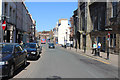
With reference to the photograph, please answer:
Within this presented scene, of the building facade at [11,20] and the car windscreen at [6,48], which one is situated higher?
the building facade at [11,20]

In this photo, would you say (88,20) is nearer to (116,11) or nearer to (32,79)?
(116,11)

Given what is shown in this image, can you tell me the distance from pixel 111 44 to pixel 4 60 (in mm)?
19138

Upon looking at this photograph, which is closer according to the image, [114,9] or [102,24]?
[114,9]

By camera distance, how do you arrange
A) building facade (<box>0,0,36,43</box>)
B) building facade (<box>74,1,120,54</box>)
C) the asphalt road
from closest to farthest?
Result: 1. the asphalt road
2. building facade (<box>74,1,120,54</box>)
3. building facade (<box>0,0,36,43</box>)

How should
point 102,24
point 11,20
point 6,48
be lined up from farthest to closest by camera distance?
1. point 11,20
2. point 102,24
3. point 6,48

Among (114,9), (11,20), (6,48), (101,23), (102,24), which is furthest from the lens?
(11,20)

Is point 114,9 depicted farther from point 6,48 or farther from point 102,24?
point 6,48

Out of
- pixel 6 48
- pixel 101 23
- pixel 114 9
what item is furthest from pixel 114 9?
pixel 6 48

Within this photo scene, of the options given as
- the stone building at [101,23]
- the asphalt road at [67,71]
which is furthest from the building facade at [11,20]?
the stone building at [101,23]

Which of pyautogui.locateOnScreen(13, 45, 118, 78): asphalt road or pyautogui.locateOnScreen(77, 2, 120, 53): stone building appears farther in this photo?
pyautogui.locateOnScreen(77, 2, 120, 53): stone building

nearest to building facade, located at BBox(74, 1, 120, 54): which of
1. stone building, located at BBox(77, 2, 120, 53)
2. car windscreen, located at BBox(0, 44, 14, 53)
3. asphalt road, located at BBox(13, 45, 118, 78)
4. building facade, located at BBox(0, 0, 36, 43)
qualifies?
stone building, located at BBox(77, 2, 120, 53)

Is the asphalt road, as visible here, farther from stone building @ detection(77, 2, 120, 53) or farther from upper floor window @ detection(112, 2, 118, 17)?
upper floor window @ detection(112, 2, 118, 17)

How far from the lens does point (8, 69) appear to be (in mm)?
6457

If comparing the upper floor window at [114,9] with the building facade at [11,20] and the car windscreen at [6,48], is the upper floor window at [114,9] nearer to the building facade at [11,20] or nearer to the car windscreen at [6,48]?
the building facade at [11,20]
